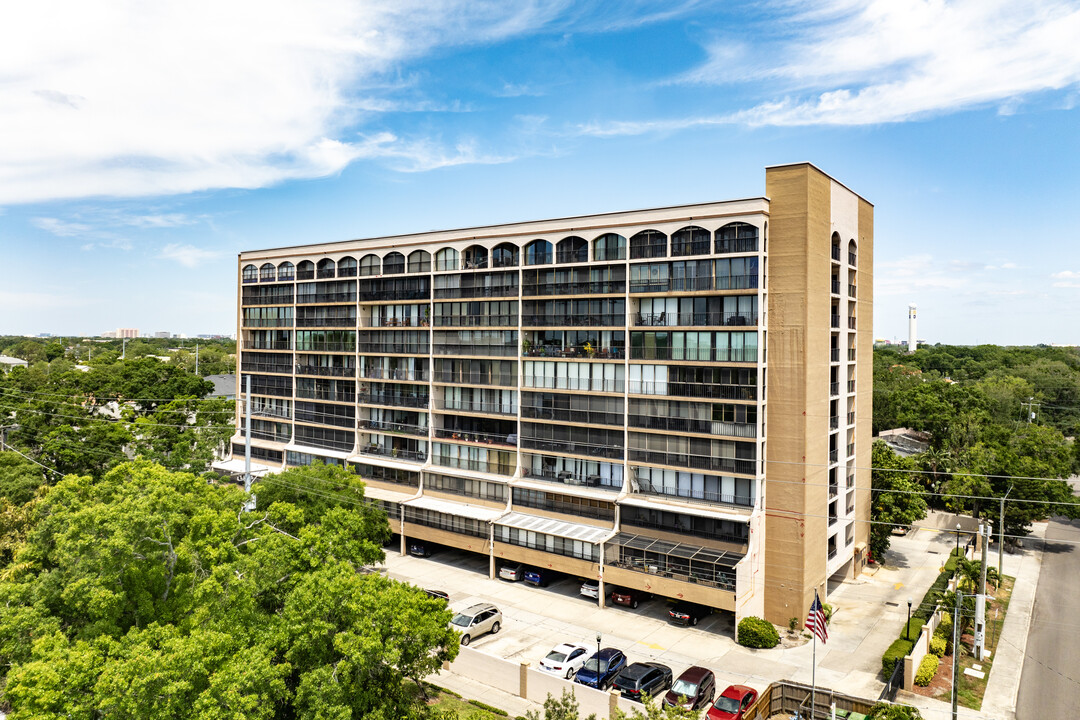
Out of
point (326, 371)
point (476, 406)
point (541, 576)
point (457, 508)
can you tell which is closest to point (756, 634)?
point (541, 576)

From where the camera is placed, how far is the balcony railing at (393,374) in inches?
2306

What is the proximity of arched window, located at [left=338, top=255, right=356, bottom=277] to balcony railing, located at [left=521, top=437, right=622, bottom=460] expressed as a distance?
25489 millimetres

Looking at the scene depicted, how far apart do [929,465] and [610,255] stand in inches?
1909

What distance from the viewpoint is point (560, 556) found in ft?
154

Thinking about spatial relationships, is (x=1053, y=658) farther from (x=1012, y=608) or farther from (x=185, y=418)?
(x=185, y=418)

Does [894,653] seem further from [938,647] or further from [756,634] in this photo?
[756,634]

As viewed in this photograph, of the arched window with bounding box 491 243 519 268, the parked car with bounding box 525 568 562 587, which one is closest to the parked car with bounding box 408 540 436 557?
the parked car with bounding box 525 568 562 587

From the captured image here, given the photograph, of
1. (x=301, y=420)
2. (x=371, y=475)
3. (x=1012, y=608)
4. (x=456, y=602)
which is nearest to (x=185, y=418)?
(x=301, y=420)

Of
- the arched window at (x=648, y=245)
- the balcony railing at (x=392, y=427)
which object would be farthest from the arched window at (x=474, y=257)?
the balcony railing at (x=392, y=427)

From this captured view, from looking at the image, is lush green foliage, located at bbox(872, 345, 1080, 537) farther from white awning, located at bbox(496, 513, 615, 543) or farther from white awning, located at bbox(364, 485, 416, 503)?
white awning, located at bbox(364, 485, 416, 503)

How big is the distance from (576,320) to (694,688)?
26.2 m

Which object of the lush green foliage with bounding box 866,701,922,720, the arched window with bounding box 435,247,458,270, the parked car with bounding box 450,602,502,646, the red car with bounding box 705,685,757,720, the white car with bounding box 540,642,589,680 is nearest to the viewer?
the lush green foliage with bounding box 866,701,922,720

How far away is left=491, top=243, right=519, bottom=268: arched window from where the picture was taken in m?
52.8

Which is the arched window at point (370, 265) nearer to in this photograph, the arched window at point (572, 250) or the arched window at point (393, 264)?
the arched window at point (393, 264)
